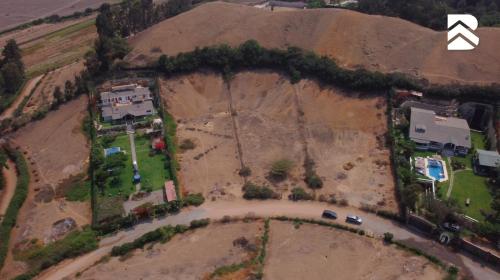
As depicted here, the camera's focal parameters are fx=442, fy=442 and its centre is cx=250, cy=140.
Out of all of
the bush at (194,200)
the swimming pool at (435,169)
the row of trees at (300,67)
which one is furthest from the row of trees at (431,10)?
the bush at (194,200)

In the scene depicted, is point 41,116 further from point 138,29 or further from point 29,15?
point 29,15

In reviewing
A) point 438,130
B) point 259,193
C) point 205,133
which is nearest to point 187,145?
point 205,133

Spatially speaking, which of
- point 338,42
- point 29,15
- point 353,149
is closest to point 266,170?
point 353,149

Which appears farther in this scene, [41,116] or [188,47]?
[188,47]

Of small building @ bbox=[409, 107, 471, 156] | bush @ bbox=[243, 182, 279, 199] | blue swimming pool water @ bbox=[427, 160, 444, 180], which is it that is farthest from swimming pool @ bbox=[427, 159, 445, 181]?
bush @ bbox=[243, 182, 279, 199]

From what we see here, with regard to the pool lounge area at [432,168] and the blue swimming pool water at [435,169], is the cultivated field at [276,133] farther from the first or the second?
the blue swimming pool water at [435,169]

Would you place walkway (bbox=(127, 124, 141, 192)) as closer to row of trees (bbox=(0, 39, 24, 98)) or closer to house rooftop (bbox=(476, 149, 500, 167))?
row of trees (bbox=(0, 39, 24, 98))

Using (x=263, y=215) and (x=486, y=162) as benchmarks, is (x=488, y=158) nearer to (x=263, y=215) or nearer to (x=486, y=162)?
(x=486, y=162)
